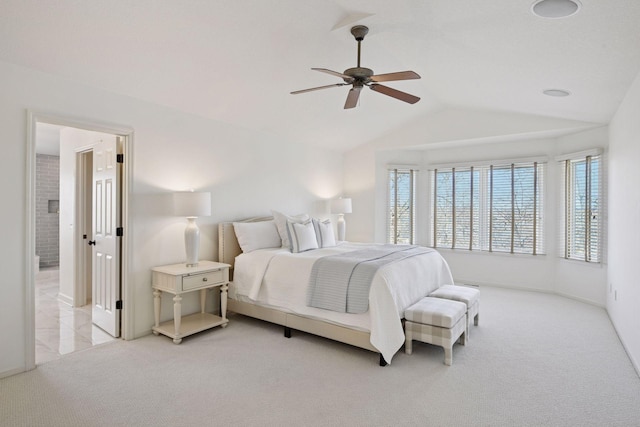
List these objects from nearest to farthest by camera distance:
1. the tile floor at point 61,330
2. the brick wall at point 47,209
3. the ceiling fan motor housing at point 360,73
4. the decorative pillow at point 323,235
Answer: the ceiling fan motor housing at point 360,73, the tile floor at point 61,330, the decorative pillow at point 323,235, the brick wall at point 47,209

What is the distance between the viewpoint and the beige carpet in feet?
7.72

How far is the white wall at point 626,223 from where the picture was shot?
309 centimetres

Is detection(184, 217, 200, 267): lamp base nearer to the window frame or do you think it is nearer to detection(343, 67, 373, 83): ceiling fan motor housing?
detection(343, 67, 373, 83): ceiling fan motor housing

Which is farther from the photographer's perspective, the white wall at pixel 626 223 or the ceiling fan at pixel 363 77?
the white wall at pixel 626 223

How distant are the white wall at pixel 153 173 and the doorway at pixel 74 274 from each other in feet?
0.19

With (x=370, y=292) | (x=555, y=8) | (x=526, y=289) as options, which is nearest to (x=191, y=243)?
(x=370, y=292)

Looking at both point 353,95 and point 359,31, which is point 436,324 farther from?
point 359,31

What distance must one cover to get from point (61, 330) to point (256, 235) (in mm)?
2299

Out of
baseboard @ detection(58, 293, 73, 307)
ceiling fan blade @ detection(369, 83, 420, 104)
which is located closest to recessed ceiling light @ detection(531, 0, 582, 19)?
ceiling fan blade @ detection(369, 83, 420, 104)

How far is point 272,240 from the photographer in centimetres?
465

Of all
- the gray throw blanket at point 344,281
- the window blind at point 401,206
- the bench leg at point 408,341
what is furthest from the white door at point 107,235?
the window blind at point 401,206

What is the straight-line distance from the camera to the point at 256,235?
4.47m

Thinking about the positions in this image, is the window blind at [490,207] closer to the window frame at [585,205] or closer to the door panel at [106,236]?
the window frame at [585,205]

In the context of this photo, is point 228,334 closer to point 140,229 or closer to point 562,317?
point 140,229
